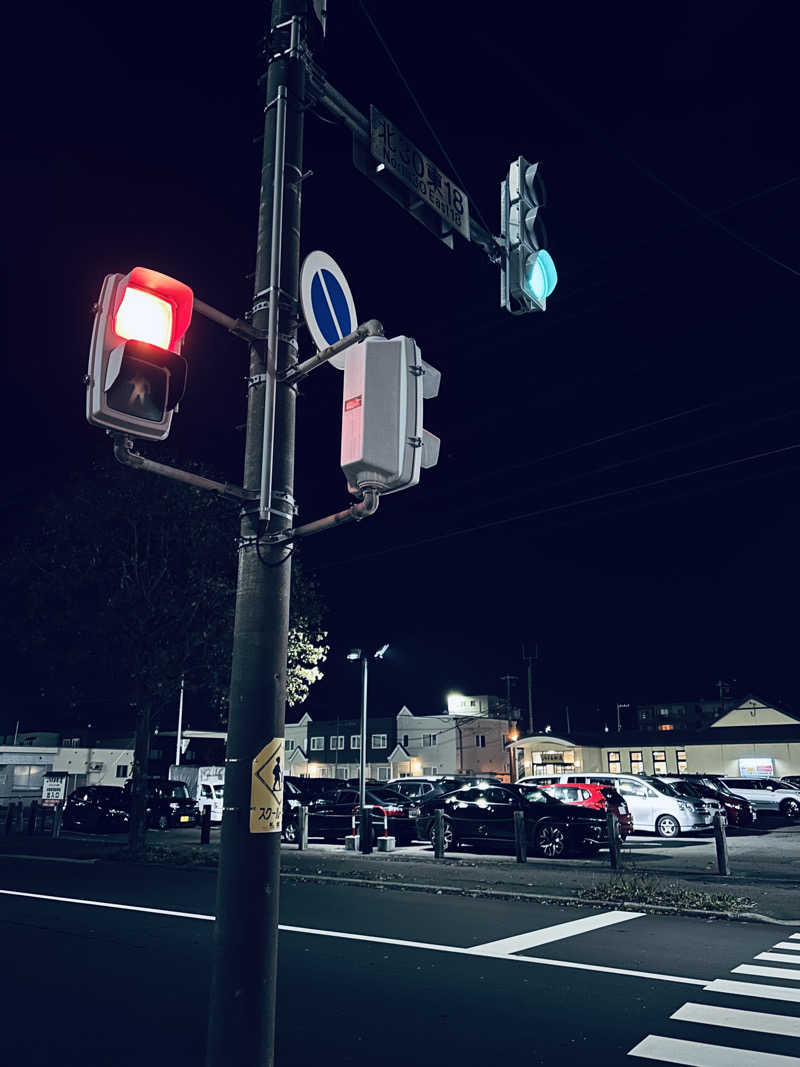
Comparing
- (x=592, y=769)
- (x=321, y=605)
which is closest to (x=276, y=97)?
(x=321, y=605)

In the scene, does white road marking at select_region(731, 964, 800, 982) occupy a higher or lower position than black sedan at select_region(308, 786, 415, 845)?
lower

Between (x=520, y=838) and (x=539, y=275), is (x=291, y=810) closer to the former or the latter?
(x=520, y=838)

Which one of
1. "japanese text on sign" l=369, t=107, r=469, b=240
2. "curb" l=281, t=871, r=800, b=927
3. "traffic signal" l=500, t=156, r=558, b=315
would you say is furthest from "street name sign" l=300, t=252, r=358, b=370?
"curb" l=281, t=871, r=800, b=927

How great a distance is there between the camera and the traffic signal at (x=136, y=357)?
12.1 ft

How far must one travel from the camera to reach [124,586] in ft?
68.1

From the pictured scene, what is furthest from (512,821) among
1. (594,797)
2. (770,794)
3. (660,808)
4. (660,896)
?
(770,794)

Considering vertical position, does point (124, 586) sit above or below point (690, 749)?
above

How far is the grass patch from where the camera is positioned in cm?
1138

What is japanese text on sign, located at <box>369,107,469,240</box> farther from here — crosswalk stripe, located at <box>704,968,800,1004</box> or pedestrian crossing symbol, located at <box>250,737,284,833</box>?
crosswalk stripe, located at <box>704,968,800,1004</box>

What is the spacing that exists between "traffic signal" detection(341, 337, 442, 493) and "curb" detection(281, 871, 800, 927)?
9.92 metres

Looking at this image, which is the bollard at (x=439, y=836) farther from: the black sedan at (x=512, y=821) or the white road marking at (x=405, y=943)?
the white road marking at (x=405, y=943)

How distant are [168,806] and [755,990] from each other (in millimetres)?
24684

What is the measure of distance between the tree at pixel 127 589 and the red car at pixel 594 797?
9846 mm

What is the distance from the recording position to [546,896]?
12.7m
